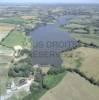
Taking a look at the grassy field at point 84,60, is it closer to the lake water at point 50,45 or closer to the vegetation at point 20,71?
the lake water at point 50,45

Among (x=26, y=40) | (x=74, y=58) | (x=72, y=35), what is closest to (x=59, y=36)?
(x=72, y=35)

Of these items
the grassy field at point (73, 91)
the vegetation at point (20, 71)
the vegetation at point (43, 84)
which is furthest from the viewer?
the vegetation at point (20, 71)

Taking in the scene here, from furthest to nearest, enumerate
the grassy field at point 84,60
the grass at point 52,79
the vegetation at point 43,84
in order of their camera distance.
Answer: the grassy field at point 84,60, the grass at point 52,79, the vegetation at point 43,84

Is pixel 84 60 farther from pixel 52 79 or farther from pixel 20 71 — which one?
pixel 20 71

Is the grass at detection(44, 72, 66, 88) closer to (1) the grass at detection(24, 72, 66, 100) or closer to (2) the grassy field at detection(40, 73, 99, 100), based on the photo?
(1) the grass at detection(24, 72, 66, 100)

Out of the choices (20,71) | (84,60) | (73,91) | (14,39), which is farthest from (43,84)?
(14,39)

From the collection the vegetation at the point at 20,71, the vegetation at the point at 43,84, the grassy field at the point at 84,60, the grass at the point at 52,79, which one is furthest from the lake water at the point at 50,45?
the grass at the point at 52,79
